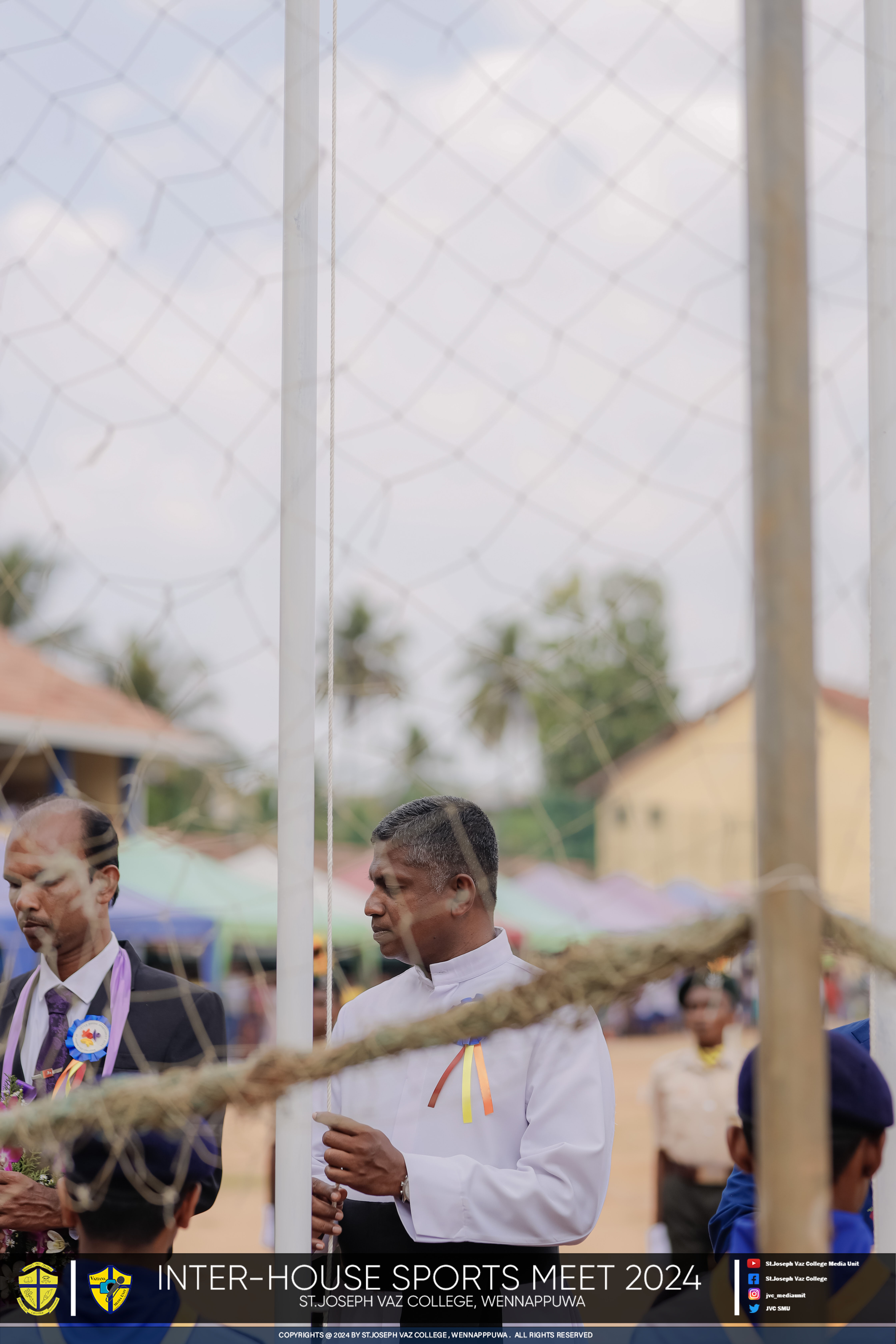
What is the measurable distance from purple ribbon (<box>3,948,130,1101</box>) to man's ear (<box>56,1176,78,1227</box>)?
0.87 ft

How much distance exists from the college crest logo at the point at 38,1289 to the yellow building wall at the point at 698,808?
50.3 inches

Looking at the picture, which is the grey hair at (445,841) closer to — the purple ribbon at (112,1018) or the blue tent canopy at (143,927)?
the blue tent canopy at (143,927)

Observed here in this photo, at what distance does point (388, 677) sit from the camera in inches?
69.7

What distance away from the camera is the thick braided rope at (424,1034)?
1284 millimetres

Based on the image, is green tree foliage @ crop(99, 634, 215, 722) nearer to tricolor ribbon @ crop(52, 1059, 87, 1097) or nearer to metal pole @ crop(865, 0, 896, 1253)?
tricolor ribbon @ crop(52, 1059, 87, 1097)

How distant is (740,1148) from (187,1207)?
88 cm

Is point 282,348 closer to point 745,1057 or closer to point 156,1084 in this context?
point 156,1084

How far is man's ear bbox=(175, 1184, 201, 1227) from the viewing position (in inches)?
72.6

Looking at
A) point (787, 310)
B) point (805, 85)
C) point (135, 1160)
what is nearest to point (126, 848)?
point (135, 1160)

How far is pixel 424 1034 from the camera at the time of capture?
1367mm

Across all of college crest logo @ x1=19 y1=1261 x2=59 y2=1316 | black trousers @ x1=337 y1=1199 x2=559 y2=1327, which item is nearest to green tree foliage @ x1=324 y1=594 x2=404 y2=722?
Result: black trousers @ x1=337 y1=1199 x2=559 y2=1327

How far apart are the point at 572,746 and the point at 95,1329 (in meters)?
1.18

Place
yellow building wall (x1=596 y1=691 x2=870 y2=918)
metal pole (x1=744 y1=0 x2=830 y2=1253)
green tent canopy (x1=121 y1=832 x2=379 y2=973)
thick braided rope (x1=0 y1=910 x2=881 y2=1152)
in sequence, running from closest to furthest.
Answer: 1. metal pole (x1=744 y1=0 x2=830 y2=1253)
2. thick braided rope (x1=0 y1=910 x2=881 y2=1152)
3. yellow building wall (x1=596 y1=691 x2=870 y2=918)
4. green tent canopy (x1=121 y1=832 x2=379 y2=973)

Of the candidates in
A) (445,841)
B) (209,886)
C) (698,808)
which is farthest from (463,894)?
(698,808)
